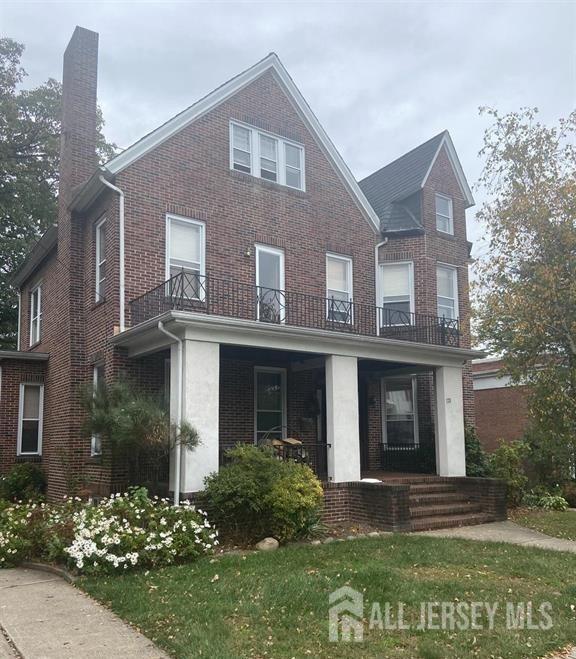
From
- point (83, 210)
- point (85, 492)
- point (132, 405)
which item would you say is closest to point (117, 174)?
point (83, 210)

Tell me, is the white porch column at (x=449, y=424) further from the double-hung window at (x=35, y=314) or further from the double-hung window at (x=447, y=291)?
the double-hung window at (x=35, y=314)

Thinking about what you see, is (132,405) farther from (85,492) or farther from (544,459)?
(544,459)

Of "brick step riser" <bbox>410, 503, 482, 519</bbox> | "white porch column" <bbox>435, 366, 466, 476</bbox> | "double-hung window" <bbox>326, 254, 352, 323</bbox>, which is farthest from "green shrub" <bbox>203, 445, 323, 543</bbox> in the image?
"double-hung window" <bbox>326, 254, 352, 323</bbox>

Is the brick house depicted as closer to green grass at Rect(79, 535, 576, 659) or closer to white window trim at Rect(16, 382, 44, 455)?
white window trim at Rect(16, 382, 44, 455)

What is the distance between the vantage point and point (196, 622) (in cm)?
607

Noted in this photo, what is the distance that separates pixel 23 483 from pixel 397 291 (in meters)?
10.6

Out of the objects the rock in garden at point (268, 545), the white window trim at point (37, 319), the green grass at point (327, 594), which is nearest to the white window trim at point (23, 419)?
the white window trim at point (37, 319)

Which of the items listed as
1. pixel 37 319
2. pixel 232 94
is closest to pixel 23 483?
pixel 37 319

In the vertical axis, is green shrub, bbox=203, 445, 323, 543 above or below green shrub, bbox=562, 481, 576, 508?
above

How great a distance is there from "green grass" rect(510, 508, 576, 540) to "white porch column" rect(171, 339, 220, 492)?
6.35 metres

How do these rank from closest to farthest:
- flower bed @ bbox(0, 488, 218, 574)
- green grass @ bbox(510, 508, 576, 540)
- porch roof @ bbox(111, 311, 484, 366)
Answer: flower bed @ bbox(0, 488, 218, 574)
porch roof @ bbox(111, 311, 484, 366)
green grass @ bbox(510, 508, 576, 540)

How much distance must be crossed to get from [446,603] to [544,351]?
6.75 meters

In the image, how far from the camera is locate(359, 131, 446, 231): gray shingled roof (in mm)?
18172

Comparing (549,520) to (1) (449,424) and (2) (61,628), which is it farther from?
(2) (61,628)
